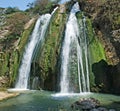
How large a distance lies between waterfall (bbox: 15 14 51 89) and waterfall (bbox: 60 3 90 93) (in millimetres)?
4088

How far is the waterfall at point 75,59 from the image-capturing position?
31984mm

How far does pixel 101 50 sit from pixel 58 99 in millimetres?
8387

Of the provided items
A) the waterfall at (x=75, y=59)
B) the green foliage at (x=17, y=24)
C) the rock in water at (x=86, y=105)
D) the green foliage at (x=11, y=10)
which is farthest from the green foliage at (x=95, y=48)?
the green foliage at (x=11, y=10)

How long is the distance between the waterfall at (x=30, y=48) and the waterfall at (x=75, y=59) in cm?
409

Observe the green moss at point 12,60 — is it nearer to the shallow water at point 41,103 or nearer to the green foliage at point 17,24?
the green foliage at point 17,24

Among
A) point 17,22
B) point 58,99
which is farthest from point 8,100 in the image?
point 17,22

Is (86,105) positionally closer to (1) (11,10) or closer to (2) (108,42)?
(2) (108,42)

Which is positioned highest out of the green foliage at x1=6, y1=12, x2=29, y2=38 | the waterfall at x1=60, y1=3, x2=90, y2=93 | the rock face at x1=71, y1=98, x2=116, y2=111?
the green foliage at x1=6, y1=12, x2=29, y2=38

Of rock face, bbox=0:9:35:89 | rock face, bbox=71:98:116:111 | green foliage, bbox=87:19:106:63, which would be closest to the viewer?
rock face, bbox=71:98:116:111

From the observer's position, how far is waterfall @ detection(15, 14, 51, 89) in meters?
36.3

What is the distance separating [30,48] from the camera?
38.4m

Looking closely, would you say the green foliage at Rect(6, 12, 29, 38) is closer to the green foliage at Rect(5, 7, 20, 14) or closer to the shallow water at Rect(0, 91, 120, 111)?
the shallow water at Rect(0, 91, 120, 111)

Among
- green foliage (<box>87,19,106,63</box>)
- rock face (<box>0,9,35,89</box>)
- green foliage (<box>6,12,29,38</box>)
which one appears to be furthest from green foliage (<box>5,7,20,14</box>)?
green foliage (<box>87,19,106,63</box>)

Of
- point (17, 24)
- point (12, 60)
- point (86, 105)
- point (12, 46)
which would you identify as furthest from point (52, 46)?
point (86, 105)
